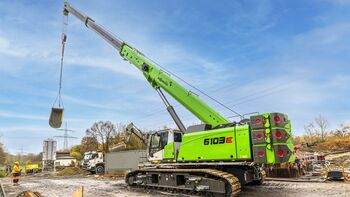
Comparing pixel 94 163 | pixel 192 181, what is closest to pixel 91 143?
pixel 94 163

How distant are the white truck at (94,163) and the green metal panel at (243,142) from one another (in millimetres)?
24702

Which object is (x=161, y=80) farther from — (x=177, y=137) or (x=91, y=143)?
(x=91, y=143)

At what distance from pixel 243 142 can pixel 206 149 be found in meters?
1.77

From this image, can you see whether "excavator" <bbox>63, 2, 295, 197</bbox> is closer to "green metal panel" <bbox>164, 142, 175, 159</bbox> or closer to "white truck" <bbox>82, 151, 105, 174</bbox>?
"green metal panel" <bbox>164, 142, 175, 159</bbox>

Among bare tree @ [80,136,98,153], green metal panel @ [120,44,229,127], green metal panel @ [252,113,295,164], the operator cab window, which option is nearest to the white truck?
green metal panel @ [120,44,229,127]

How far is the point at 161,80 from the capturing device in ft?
48.6

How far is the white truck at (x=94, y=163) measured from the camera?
3264cm

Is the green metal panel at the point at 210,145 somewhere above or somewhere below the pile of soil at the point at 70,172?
above

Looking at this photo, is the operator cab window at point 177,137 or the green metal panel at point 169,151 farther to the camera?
the operator cab window at point 177,137

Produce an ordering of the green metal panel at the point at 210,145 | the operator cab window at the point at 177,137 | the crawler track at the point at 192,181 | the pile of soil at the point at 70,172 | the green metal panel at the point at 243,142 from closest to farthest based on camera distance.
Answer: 1. the green metal panel at the point at 243,142
2. the crawler track at the point at 192,181
3. the green metal panel at the point at 210,145
4. the operator cab window at the point at 177,137
5. the pile of soil at the point at 70,172

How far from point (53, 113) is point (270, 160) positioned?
10.0 m

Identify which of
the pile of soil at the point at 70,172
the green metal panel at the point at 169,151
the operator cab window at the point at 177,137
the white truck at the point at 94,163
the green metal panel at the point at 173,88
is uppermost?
the green metal panel at the point at 173,88

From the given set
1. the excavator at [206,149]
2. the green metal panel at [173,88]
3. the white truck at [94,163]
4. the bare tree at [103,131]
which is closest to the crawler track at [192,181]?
the excavator at [206,149]

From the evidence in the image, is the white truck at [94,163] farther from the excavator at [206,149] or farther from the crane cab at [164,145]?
the crane cab at [164,145]
